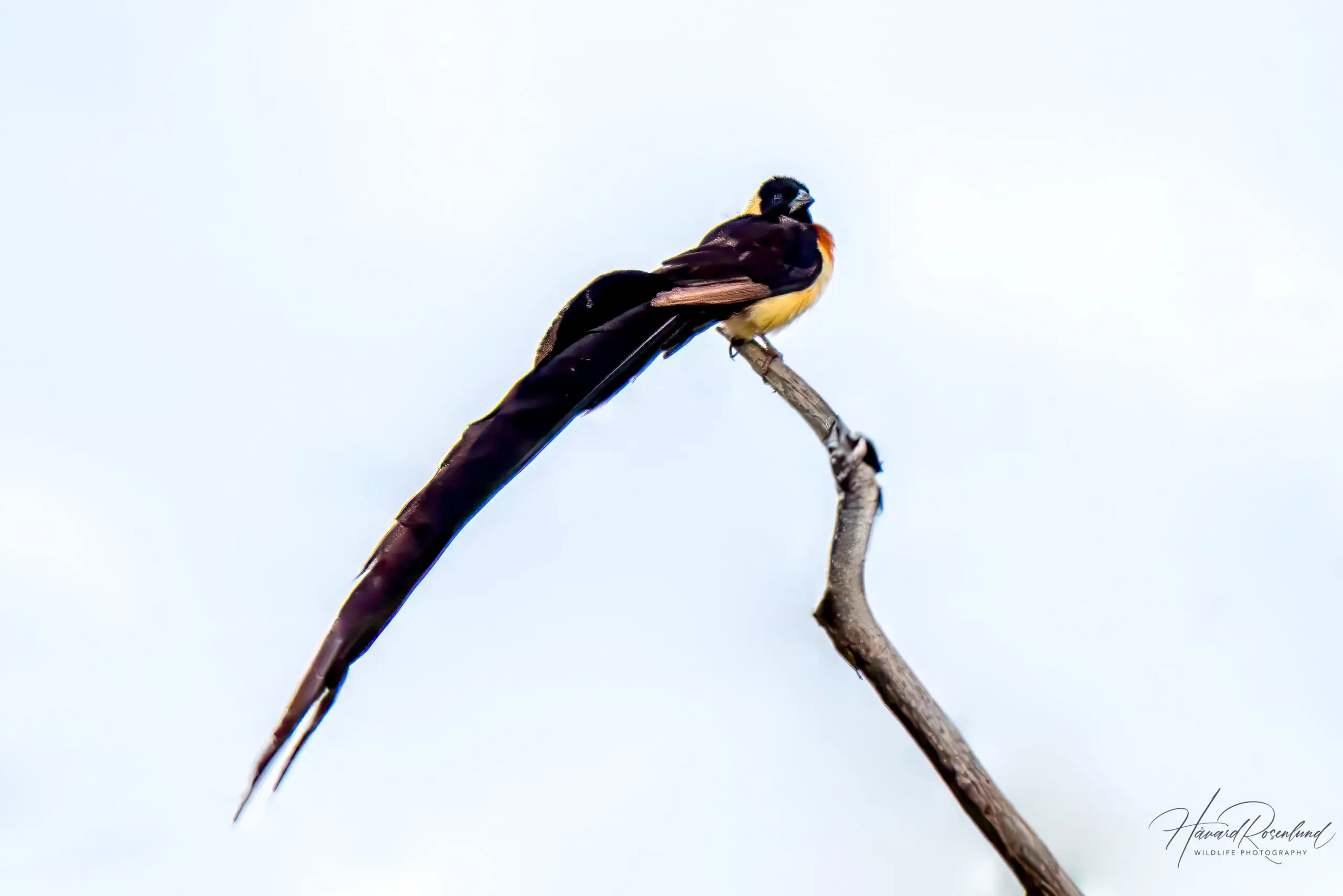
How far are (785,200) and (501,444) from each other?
2286mm

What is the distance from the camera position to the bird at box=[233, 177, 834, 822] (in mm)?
1904

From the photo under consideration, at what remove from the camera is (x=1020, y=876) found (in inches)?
99.9

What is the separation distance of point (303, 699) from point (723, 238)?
6.77ft

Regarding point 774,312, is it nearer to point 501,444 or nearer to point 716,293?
point 716,293

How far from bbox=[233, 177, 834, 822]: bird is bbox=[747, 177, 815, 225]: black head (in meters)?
0.10

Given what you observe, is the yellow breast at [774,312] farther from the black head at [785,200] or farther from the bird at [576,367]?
the black head at [785,200]

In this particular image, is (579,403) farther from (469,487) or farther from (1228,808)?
(1228,808)

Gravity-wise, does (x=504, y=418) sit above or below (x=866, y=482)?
above

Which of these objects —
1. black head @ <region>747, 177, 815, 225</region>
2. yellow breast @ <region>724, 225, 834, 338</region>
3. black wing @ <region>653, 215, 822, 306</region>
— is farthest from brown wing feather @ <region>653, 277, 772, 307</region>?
black head @ <region>747, 177, 815, 225</region>

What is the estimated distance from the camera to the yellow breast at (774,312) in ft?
11.5

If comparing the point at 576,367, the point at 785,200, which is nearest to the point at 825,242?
the point at 785,200

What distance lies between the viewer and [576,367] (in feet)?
8.32

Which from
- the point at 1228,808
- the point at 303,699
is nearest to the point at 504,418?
the point at 303,699

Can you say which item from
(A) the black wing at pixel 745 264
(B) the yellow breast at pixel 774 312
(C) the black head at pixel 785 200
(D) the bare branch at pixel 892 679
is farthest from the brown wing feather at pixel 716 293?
(C) the black head at pixel 785 200
